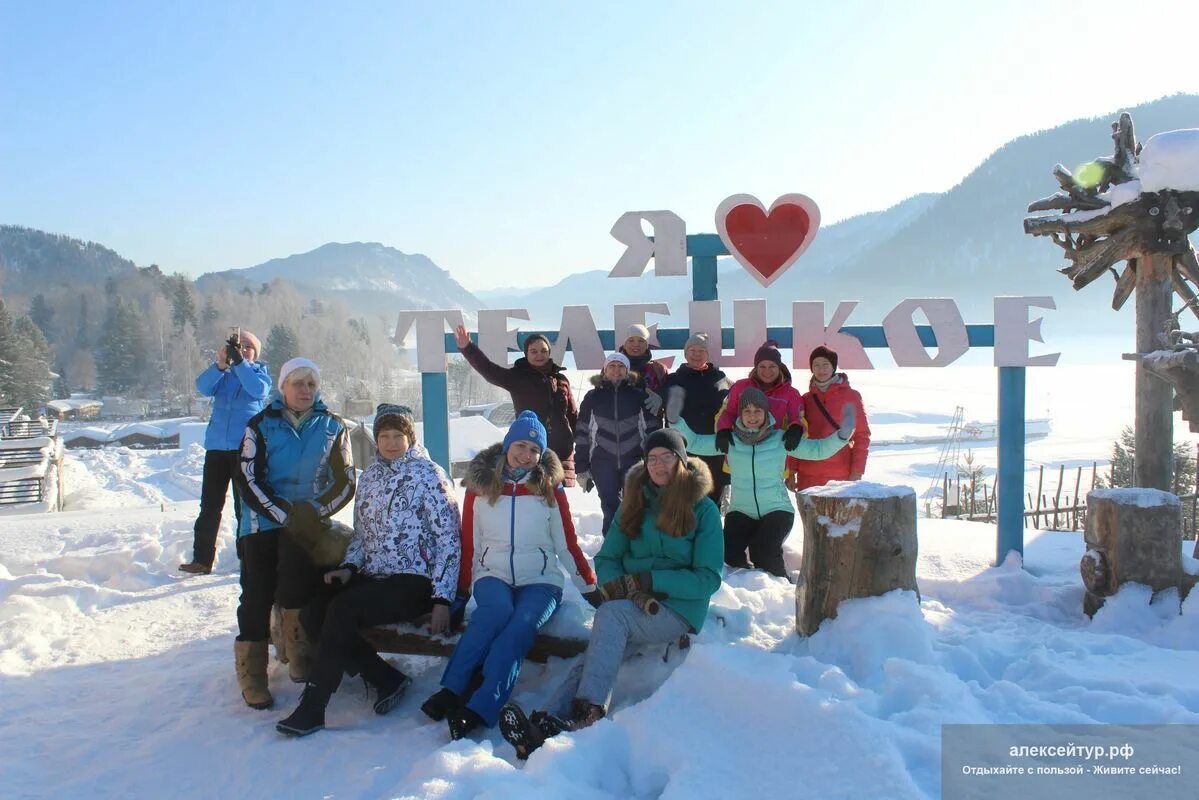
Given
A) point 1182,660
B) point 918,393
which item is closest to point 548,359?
point 1182,660

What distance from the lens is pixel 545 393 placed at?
5.55 m

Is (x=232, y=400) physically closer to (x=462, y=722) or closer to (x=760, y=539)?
Answer: (x=462, y=722)

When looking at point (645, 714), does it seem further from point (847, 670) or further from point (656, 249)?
point (656, 249)

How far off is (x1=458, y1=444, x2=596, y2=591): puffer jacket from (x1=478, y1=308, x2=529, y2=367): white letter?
265 cm

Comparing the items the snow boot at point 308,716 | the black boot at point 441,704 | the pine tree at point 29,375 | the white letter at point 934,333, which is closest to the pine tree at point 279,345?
the pine tree at point 29,375

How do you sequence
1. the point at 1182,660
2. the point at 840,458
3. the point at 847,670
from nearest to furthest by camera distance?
1. the point at 847,670
2. the point at 1182,660
3. the point at 840,458

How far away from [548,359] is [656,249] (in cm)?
140

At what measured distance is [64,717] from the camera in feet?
12.1

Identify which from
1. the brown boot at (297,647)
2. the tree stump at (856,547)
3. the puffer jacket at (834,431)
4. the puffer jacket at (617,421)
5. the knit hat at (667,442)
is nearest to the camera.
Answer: the tree stump at (856,547)

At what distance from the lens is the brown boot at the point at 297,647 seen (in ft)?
12.6

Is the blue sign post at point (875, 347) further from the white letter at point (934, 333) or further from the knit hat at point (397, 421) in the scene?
the knit hat at point (397, 421)

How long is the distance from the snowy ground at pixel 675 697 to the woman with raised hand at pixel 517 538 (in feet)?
1.34

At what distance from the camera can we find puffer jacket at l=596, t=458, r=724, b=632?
11.7 feet

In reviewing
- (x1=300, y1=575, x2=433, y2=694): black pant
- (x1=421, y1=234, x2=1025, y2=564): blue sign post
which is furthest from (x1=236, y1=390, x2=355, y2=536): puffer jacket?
(x1=421, y1=234, x2=1025, y2=564): blue sign post
